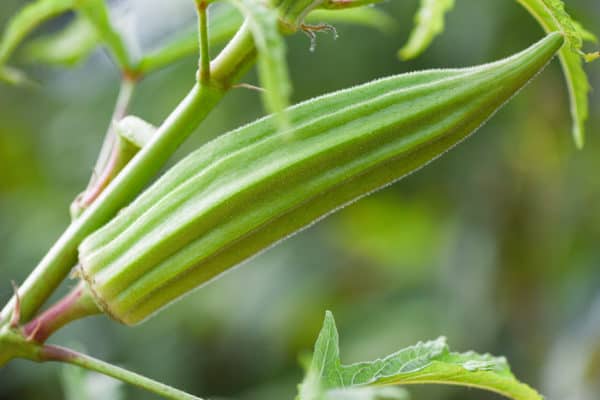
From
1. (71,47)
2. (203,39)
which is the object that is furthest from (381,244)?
(203,39)

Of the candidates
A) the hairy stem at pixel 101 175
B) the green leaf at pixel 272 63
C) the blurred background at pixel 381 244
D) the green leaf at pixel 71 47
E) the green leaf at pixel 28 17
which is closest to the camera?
the green leaf at pixel 272 63

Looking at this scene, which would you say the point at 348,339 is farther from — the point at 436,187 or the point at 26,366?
the point at 26,366

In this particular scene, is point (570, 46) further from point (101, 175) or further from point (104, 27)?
point (104, 27)

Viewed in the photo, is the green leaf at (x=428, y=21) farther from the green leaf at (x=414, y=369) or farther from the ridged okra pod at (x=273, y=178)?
the green leaf at (x=414, y=369)

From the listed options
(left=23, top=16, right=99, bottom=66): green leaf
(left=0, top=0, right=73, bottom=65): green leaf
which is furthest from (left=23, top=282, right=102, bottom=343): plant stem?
(left=23, top=16, right=99, bottom=66): green leaf

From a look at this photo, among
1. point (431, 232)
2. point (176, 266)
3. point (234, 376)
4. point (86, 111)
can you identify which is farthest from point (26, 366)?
point (176, 266)

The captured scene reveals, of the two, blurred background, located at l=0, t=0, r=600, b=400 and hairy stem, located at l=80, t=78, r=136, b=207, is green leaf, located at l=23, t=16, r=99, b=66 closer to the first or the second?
hairy stem, located at l=80, t=78, r=136, b=207

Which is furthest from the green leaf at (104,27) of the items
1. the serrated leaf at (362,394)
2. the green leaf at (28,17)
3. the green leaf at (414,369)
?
the serrated leaf at (362,394)
